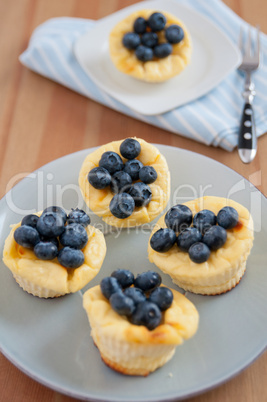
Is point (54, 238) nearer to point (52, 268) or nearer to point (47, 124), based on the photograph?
point (52, 268)

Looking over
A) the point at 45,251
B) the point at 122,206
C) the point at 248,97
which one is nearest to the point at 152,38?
the point at 248,97

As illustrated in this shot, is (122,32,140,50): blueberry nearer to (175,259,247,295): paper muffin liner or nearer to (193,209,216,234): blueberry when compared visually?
(193,209,216,234): blueberry

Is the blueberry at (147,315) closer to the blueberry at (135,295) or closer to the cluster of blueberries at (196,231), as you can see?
the blueberry at (135,295)

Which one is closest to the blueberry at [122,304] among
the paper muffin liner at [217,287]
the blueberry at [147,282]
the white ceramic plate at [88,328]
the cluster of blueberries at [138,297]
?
the cluster of blueberries at [138,297]

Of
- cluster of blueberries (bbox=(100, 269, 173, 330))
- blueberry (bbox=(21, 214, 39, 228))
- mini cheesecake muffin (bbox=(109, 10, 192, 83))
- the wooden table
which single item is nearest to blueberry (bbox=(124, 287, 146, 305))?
cluster of blueberries (bbox=(100, 269, 173, 330))

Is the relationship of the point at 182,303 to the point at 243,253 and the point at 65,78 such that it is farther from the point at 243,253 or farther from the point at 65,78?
the point at 65,78

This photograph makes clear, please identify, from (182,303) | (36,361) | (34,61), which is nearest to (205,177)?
(182,303)
